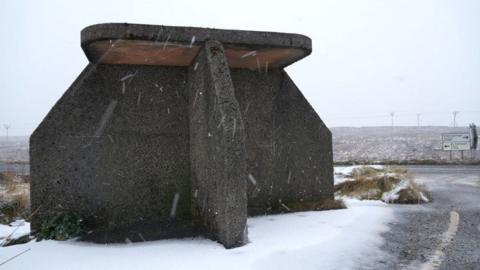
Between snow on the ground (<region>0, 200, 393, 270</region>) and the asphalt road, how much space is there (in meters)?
0.19

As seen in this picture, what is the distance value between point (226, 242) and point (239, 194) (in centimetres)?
51

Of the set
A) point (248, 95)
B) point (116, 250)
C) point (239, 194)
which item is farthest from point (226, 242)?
point (248, 95)

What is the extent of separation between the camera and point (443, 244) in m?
4.42

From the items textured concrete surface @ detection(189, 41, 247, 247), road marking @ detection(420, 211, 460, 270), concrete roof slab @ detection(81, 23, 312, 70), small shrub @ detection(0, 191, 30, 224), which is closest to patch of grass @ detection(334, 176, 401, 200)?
road marking @ detection(420, 211, 460, 270)

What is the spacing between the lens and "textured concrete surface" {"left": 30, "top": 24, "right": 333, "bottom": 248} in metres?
4.73

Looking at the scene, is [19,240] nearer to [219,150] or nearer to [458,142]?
[219,150]

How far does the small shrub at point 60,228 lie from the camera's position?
4871 millimetres

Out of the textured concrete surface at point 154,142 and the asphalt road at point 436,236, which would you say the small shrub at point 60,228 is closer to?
the textured concrete surface at point 154,142

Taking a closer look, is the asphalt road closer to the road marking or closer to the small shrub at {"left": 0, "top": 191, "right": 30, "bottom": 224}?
the road marking

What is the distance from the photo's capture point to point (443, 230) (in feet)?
16.7

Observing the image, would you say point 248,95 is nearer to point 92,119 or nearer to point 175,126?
point 175,126

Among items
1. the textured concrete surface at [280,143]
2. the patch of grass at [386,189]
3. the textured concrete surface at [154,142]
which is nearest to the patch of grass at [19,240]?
the textured concrete surface at [154,142]

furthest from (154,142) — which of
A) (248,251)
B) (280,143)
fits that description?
(248,251)

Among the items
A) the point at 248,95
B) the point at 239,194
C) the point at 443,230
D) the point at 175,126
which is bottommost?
the point at 443,230
